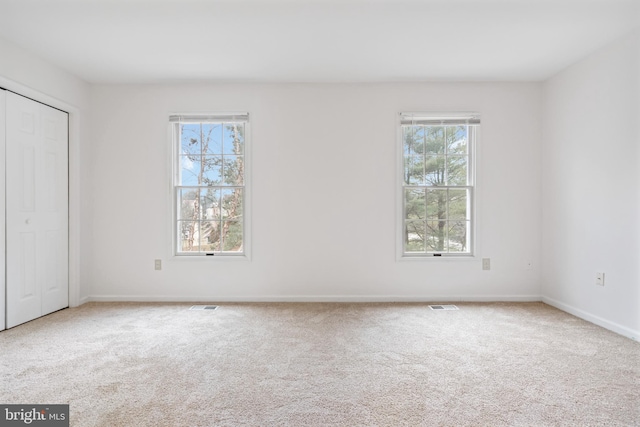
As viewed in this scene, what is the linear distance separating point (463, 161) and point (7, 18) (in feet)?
14.2

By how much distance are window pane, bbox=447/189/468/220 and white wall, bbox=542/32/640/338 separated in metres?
0.85

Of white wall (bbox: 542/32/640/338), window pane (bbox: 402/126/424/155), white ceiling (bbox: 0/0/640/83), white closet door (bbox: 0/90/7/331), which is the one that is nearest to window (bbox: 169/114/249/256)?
white ceiling (bbox: 0/0/640/83)

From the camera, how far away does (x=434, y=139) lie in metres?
4.18

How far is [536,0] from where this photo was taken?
8.18 ft

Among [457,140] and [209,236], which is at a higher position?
[457,140]

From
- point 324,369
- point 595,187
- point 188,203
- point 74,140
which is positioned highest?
point 74,140

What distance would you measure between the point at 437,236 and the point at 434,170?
30.0 inches

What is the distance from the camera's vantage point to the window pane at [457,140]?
418 cm

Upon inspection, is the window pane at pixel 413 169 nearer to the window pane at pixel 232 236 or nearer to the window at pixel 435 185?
the window at pixel 435 185

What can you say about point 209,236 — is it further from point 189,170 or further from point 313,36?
point 313,36

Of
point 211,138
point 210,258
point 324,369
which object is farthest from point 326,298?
point 211,138

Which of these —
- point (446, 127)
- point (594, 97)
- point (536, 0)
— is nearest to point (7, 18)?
point (536, 0)

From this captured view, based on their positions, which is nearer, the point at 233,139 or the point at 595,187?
the point at 595,187

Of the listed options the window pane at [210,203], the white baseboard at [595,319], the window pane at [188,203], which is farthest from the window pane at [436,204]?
the window pane at [188,203]
